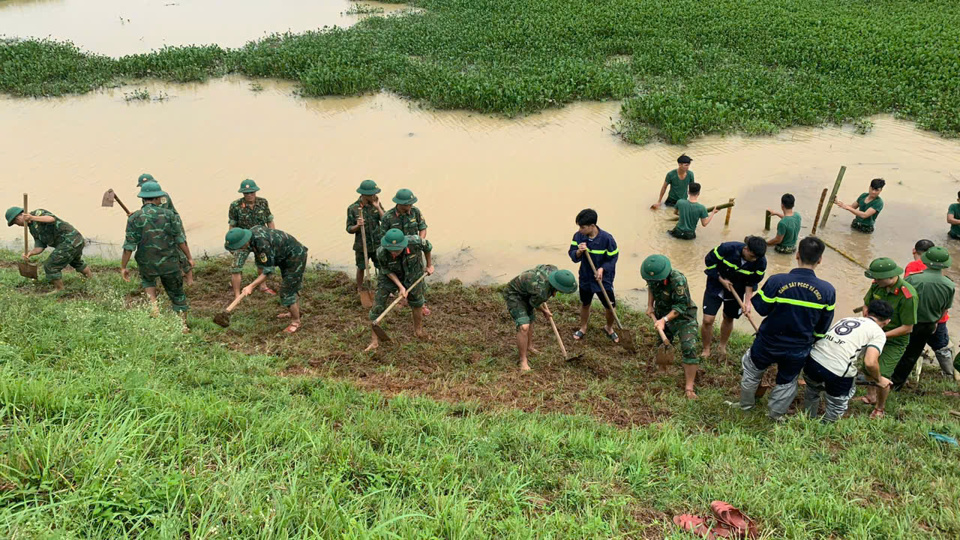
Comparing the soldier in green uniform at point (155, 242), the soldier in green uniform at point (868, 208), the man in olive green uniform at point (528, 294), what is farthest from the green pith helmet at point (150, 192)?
the soldier in green uniform at point (868, 208)

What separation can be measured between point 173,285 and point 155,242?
1.79ft

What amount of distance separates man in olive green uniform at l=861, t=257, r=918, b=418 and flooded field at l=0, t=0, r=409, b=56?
22.1 m

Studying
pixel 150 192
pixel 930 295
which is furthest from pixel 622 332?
pixel 150 192

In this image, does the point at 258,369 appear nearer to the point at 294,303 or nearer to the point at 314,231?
the point at 294,303

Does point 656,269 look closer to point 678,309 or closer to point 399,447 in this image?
point 678,309

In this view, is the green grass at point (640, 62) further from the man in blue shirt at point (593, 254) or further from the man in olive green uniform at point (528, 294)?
the man in olive green uniform at point (528, 294)

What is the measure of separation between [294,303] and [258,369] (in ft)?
4.78

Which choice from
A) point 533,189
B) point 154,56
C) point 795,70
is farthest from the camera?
point 154,56

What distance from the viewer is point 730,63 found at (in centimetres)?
1667

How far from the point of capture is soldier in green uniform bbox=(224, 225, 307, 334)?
649cm

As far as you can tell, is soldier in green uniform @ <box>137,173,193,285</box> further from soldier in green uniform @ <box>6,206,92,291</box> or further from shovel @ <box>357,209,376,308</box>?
shovel @ <box>357,209,376,308</box>

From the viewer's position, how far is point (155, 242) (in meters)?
6.45

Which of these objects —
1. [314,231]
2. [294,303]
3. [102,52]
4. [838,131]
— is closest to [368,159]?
[314,231]

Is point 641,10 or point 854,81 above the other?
point 641,10
